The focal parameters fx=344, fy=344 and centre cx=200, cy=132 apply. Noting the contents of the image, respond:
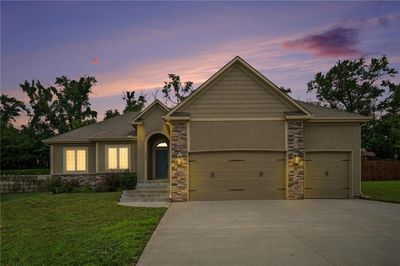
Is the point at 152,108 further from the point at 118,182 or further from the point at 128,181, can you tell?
the point at 118,182

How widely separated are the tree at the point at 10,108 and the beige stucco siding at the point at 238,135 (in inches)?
1445

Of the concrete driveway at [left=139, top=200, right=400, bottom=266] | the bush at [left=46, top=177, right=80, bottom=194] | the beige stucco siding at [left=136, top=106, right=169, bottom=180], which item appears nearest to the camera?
the concrete driveway at [left=139, top=200, right=400, bottom=266]

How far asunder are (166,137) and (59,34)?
8.01 meters

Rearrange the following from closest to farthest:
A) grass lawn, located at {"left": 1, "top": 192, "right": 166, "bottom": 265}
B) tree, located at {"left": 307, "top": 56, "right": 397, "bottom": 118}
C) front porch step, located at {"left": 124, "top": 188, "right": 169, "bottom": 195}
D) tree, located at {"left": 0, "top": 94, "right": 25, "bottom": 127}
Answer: grass lawn, located at {"left": 1, "top": 192, "right": 166, "bottom": 265} < front porch step, located at {"left": 124, "top": 188, "right": 169, "bottom": 195} < tree, located at {"left": 307, "top": 56, "right": 397, "bottom": 118} < tree, located at {"left": 0, "top": 94, "right": 25, "bottom": 127}

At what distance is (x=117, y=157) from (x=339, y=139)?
40.7 ft

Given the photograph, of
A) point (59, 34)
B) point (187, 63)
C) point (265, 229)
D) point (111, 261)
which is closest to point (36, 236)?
point (111, 261)

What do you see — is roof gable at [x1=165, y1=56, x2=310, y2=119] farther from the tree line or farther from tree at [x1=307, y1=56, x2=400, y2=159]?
tree at [x1=307, y1=56, x2=400, y2=159]

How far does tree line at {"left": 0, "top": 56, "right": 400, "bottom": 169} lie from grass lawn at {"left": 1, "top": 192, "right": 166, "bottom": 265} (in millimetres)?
23949

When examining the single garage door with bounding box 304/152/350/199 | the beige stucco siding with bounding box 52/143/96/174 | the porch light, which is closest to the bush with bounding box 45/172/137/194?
the beige stucco siding with bounding box 52/143/96/174

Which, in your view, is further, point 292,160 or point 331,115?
point 331,115

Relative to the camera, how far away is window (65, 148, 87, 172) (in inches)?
831

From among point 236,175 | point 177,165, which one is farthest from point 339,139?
point 177,165

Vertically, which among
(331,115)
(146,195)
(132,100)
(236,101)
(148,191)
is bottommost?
(146,195)

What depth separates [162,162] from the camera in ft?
69.5
